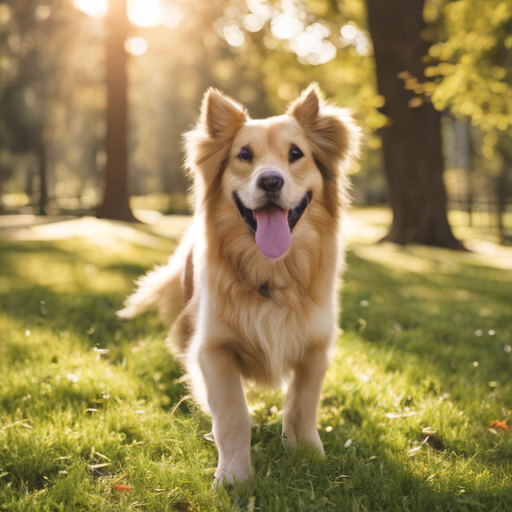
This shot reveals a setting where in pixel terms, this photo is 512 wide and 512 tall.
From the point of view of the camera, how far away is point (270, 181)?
9.68 ft

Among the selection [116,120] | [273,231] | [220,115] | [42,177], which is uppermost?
[116,120]

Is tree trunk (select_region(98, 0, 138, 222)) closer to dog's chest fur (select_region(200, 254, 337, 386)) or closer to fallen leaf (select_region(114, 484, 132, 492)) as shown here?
dog's chest fur (select_region(200, 254, 337, 386))

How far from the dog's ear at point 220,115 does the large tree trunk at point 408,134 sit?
988 centimetres

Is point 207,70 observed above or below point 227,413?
above

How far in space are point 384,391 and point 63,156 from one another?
42.5 meters

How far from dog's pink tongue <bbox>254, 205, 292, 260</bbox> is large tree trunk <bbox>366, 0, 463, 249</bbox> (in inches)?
403

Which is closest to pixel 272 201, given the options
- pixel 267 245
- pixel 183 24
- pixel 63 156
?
pixel 267 245

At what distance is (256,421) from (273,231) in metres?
1.31

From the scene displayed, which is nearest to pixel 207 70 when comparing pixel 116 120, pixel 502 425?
pixel 116 120

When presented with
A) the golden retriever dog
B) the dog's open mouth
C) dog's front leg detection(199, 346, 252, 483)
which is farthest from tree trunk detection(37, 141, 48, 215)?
dog's front leg detection(199, 346, 252, 483)

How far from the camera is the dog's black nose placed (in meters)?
2.96

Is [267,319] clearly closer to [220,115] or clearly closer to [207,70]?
[220,115]

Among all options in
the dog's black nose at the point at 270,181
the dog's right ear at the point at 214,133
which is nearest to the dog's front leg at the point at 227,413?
the dog's black nose at the point at 270,181

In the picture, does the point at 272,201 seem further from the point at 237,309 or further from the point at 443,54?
the point at 443,54
